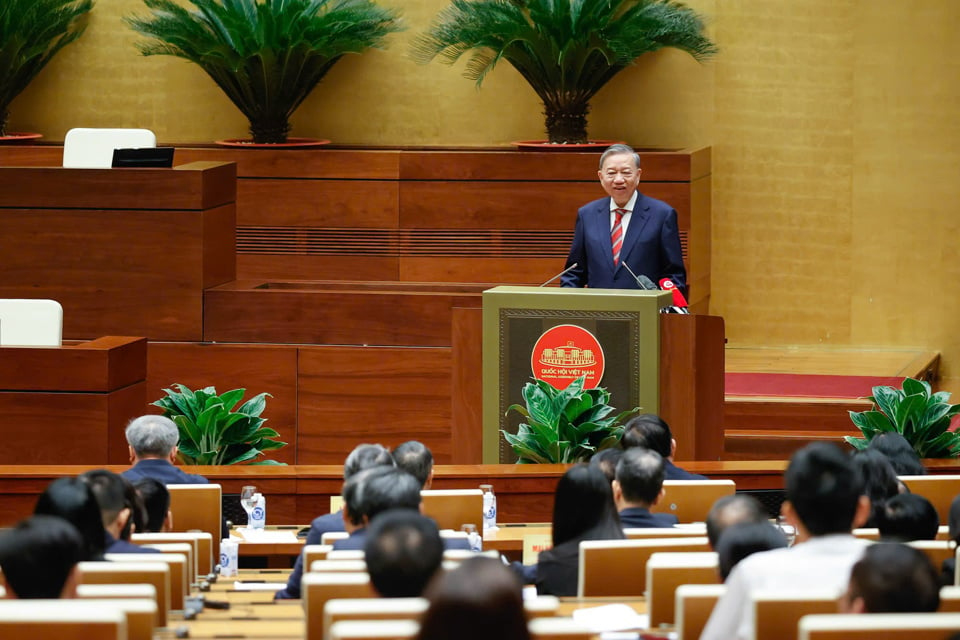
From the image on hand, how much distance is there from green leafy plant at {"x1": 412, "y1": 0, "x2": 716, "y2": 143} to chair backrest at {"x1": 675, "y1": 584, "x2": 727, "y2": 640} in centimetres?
730

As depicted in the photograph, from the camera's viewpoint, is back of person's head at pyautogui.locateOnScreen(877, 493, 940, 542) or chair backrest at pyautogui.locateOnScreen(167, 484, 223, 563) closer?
back of person's head at pyautogui.locateOnScreen(877, 493, 940, 542)

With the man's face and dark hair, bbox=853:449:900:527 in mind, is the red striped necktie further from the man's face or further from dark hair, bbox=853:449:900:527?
dark hair, bbox=853:449:900:527

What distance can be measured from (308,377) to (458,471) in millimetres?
2592

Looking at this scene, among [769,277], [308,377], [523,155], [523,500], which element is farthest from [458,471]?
[769,277]

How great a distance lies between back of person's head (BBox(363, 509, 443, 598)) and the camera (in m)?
2.94

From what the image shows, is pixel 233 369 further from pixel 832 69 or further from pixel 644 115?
pixel 832 69

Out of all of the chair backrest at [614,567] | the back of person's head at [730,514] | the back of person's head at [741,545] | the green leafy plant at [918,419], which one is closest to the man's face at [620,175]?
the green leafy plant at [918,419]

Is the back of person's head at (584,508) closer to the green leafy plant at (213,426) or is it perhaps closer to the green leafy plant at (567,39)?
the green leafy plant at (213,426)

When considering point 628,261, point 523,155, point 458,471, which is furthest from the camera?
point 523,155

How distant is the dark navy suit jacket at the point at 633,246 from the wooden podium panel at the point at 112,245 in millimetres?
2359

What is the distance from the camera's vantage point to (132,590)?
3252mm

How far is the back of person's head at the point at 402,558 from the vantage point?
294 cm

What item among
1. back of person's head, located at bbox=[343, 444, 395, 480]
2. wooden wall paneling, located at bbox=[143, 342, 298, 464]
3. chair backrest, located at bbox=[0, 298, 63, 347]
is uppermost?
chair backrest, located at bbox=[0, 298, 63, 347]

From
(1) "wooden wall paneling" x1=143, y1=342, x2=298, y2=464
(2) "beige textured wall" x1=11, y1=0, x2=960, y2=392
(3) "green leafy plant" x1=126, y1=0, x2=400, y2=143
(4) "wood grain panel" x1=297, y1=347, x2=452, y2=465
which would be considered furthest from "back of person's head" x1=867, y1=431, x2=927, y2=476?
(3) "green leafy plant" x1=126, y1=0, x2=400, y2=143
